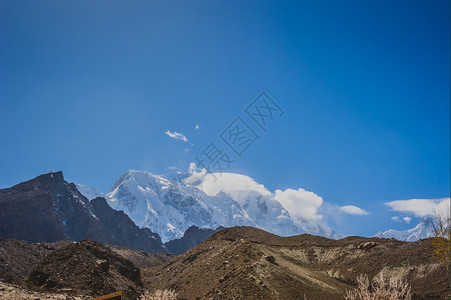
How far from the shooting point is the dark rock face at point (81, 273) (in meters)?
25.1

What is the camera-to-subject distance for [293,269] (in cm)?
2989

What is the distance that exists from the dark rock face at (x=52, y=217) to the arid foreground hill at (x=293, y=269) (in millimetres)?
96031

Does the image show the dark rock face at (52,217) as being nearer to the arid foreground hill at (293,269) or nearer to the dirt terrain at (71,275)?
the dirt terrain at (71,275)

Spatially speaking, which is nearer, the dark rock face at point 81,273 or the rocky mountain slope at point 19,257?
the dark rock face at point 81,273

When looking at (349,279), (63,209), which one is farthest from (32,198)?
(349,279)

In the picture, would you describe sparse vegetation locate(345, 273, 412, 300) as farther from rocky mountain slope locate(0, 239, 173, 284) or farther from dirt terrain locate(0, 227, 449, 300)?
rocky mountain slope locate(0, 239, 173, 284)

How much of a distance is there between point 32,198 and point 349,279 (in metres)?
126

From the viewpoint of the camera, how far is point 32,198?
4975 inches

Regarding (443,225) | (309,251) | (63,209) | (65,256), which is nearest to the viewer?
(443,225)

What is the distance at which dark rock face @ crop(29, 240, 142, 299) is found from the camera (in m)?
25.1

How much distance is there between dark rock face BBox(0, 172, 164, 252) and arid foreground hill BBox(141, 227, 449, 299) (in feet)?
315

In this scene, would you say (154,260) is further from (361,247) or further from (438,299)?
(438,299)

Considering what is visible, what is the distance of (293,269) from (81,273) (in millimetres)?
17805

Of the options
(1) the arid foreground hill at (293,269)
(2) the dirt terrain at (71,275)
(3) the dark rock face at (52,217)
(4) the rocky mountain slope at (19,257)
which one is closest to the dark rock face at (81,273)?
(2) the dirt terrain at (71,275)
